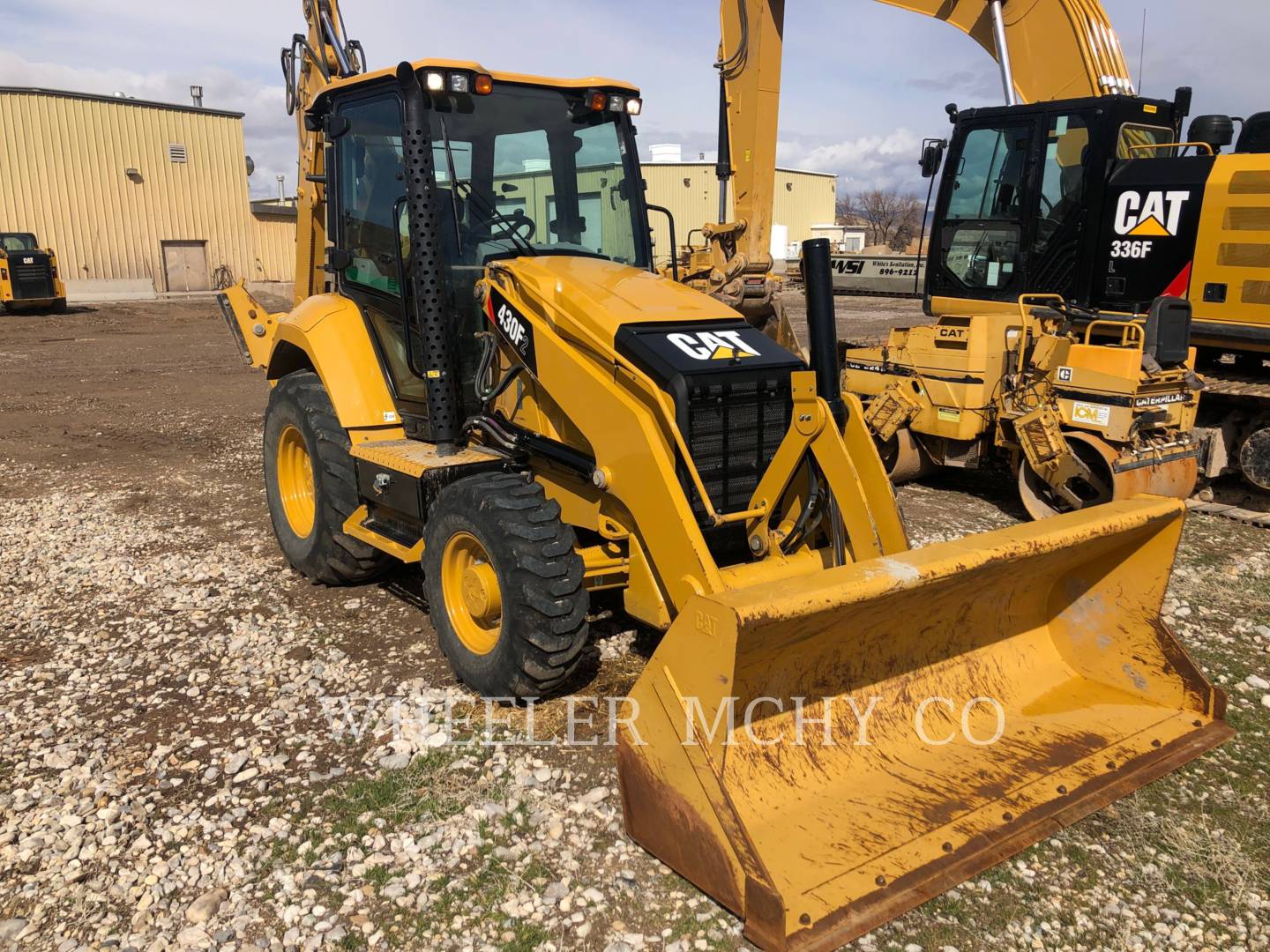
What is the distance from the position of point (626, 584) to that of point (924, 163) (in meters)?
6.35

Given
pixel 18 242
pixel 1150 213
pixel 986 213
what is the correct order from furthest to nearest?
pixel 18 242, pixel 986 213, pixel 1150 213

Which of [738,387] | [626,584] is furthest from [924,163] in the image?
[626,584]

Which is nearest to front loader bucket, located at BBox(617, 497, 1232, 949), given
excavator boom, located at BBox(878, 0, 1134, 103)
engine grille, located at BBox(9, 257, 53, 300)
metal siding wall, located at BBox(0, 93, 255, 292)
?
excavator boom, located at BBox(878, 0, 1134, 103)

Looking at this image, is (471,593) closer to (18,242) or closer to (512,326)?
(512,326)

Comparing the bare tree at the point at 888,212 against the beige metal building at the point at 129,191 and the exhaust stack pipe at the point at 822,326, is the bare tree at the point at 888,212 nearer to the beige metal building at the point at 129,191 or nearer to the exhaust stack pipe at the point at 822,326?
the beige metal building at the point at 129,191

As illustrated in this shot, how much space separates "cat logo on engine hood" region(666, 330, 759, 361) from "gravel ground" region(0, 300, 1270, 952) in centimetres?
156

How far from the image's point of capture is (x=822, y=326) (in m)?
4.28

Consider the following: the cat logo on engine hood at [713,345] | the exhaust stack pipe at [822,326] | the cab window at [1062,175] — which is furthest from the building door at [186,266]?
the exhaust stack pipe at [822,326]

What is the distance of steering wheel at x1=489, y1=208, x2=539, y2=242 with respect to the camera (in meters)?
4.88

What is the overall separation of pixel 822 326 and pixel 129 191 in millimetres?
30924

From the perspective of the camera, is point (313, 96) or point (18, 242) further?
point (18, 242)

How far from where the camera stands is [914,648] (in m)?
3.85

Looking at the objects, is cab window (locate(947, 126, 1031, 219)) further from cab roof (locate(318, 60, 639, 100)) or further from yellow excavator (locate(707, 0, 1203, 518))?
cab roof (locate(318, 60, 639, 100))

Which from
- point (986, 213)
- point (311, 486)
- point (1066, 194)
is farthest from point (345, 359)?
point (1066, 194)
